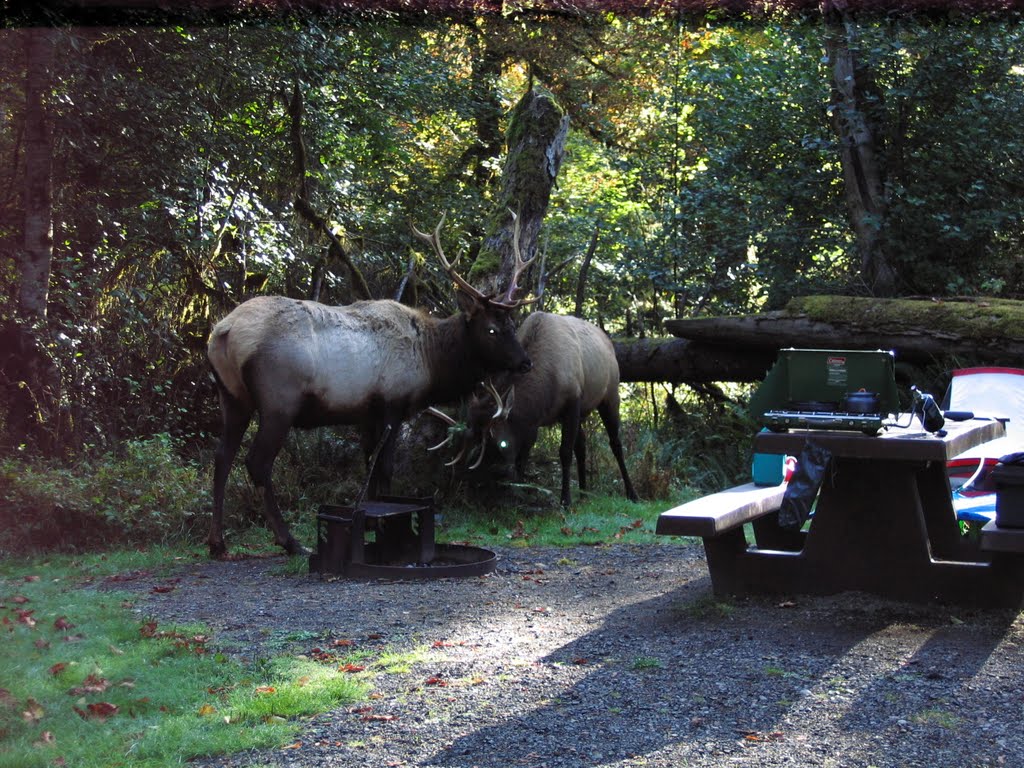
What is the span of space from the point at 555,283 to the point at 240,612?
390 inches

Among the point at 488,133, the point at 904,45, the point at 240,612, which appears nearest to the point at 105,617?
the point at 240,612

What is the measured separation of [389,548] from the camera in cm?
736

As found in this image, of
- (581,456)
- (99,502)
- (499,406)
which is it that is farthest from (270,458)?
(581,456)

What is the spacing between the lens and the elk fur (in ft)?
30.9

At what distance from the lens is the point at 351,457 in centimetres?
1024

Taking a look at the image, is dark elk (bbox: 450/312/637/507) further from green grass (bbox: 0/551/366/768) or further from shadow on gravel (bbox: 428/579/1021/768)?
green grass (bbox: 0/551/366/768)

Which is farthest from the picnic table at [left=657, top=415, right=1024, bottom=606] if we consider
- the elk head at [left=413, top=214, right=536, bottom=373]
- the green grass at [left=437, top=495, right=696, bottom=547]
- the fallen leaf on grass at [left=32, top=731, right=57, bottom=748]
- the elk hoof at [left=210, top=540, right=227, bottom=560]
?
the elk hoof at [left=210, top=540, right=227, bottom=560]

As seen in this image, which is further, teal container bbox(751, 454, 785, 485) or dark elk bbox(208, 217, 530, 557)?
dark elk bbox(208, 217, 530, 557)

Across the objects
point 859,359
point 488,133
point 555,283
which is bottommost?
point 859,359

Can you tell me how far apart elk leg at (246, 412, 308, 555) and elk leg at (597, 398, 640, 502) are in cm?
384

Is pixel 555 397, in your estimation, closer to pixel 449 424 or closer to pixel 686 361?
pixel 449 424

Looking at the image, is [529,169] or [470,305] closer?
[470,305]

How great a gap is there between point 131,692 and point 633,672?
206cm

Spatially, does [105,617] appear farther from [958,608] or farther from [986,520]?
[986,520]
